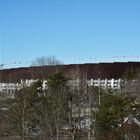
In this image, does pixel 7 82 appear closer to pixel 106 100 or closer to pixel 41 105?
pixel 41 105

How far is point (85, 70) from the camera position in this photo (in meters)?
30.8

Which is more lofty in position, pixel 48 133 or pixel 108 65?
pixel 108 65

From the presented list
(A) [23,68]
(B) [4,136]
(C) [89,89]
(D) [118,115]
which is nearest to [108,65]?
(A) [23,68]

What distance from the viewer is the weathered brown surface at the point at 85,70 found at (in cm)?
2959

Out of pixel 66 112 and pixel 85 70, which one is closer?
pixel 66 112

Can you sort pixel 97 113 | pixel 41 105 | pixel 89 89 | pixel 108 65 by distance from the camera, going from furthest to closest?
pixel 108 65 → pixel 89 89 → pixel 41 105 → pixel 97 113

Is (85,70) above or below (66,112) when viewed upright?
above

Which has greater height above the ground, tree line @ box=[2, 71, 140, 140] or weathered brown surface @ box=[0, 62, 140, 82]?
weathered brown surface @ box=[0, 62, 140, 82]

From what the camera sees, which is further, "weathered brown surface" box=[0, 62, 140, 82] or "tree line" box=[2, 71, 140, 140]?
"weathered brown surface" box=[0, 62, 140, 82]

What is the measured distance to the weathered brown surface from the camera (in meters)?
29.6

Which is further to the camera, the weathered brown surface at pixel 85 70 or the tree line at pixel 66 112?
the weathered brown surface at pixel 85 70

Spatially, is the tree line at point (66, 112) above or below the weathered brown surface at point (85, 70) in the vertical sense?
below

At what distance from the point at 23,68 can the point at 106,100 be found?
17.3 metres

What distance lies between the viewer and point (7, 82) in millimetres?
→ 28953
